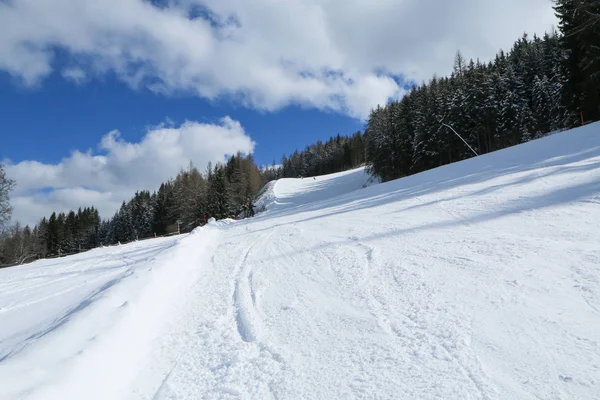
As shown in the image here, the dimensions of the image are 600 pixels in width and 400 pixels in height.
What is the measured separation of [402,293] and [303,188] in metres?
56.7

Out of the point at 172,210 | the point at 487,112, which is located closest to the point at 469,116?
the point at 487,112

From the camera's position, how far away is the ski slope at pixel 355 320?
2.59m

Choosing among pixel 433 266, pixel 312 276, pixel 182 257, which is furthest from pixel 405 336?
pixel 182 257

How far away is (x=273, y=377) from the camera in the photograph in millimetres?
2840

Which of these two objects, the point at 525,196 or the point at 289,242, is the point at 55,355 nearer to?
the point at 289,242

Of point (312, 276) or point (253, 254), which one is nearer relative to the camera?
point (312, 276)

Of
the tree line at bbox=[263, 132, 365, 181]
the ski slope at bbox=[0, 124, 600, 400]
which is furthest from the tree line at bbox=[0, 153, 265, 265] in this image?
the ski slope at bbox=[0, 124, 600, 400]

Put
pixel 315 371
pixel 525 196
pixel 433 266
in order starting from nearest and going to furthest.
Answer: pixel 315 371 < pixel 433 266 < pixel 525 196

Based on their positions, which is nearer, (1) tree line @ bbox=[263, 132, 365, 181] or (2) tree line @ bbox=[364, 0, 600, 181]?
(2) tree line @ bbox=[364, 0, 600, 181]

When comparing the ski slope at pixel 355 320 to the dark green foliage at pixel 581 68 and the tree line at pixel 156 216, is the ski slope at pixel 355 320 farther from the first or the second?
the tree line at pixel 156 216

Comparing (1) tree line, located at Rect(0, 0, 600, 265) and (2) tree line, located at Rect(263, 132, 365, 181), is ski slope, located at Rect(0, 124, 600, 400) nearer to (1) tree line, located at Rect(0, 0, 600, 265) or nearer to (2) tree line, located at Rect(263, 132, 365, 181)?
(1) tree line, located at Rect(0, 0, 600, 265)

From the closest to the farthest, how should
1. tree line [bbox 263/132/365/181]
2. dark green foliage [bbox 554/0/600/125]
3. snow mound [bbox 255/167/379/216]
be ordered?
dark green foliage [bbox 554/0/600/125] → snow mound [bbox 255/167/379/216] → tree line [bbox 263/132/365/181]

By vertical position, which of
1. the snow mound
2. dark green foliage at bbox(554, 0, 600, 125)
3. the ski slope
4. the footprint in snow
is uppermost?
dark green foliage at bbox(554, 0, 600, 125)

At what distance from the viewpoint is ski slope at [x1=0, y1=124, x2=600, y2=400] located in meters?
2.59
